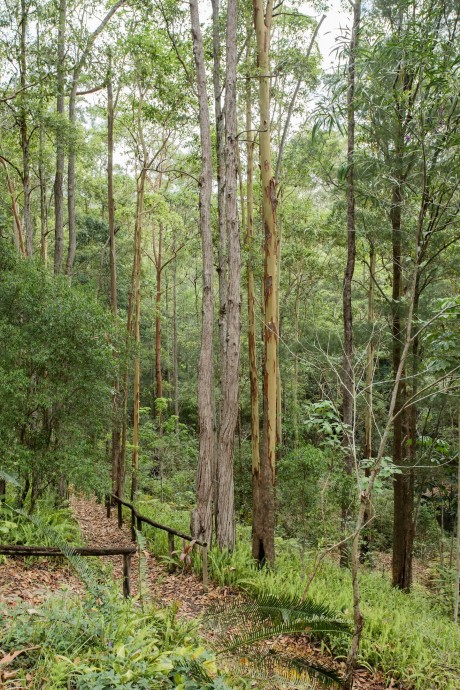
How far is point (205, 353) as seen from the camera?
26.5 feet

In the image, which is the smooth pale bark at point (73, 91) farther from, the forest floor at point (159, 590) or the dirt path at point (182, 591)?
the forest floor at point (159, 590)

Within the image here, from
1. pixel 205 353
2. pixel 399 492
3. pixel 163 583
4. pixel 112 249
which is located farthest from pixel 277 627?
pixel 112 249

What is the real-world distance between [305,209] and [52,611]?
16477mm

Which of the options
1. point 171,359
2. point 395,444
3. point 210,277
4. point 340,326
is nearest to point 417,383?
point 395,444

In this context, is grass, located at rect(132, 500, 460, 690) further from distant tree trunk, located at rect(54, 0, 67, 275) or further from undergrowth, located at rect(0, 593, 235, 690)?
distant tree trunk, located at rect(54, 0, 67, 275)

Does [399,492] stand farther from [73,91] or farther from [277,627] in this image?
[73,91]

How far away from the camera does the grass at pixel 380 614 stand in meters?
5.22

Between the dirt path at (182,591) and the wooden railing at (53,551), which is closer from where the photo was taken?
the wooden railing at (53,551)

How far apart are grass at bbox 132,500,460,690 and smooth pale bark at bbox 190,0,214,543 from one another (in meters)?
0.63

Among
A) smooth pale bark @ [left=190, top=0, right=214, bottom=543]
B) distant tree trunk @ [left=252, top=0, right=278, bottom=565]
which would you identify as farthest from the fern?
distant tree trunk @ [left=252, top=0, right=278, bottom=565]

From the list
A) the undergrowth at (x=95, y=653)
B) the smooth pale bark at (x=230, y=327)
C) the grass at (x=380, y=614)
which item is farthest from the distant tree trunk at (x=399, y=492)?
the undergrowth at (x=95, y=653)

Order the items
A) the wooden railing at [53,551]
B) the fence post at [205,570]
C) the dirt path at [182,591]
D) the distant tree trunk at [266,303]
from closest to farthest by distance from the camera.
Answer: the wooden railing at [53,551]
the dirt path at [182,591]
the fence post at [205,570]
the distant tree trunk at [266,303]

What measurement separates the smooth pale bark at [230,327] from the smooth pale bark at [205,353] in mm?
267

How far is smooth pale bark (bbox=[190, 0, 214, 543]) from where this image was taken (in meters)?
7.81
